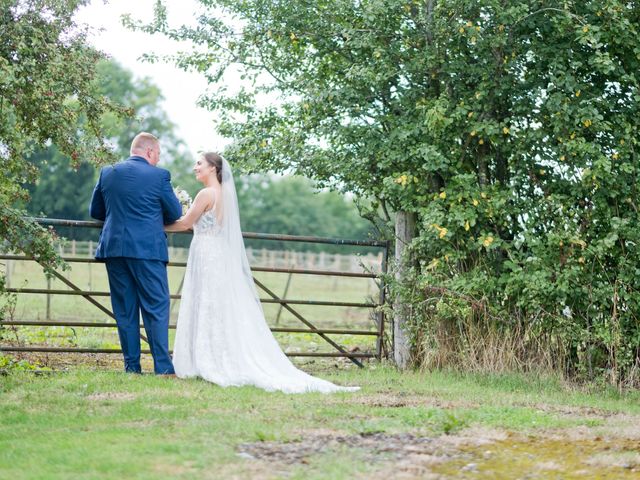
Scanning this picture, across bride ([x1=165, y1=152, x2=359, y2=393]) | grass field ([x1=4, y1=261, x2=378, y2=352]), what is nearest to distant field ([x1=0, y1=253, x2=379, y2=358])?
grass field ([x1=4, y1=261, x2=378, y2=352])

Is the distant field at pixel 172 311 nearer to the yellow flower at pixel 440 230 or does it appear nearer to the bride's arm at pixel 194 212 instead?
the bride's arm at pixel 194 212

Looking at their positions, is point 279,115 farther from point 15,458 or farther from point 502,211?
point 15,458

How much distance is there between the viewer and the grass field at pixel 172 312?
12.6m

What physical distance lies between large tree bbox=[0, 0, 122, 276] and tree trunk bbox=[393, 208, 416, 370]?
352cm

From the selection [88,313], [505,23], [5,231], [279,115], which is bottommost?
[88,313]

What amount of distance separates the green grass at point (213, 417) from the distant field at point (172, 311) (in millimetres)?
2147

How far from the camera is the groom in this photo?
8.17 metres

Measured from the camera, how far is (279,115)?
10.5 metres

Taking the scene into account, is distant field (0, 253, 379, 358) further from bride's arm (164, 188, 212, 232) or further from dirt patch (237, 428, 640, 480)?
dirt patch (237, 428, 640, 480)

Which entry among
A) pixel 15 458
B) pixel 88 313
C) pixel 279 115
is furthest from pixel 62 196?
pixel 15 458

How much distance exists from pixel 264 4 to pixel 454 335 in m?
3.99

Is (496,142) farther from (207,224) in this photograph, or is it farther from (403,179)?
(207,224)

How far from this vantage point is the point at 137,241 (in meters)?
8.14

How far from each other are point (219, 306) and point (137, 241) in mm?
934
